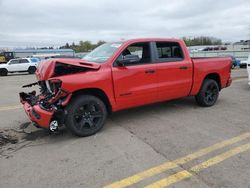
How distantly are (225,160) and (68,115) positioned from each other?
2721mm

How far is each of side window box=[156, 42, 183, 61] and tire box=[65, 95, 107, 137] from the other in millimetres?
1971

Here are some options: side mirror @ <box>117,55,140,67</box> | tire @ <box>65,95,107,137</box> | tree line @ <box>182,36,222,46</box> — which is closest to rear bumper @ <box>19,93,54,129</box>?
tire @ <box>65,95,107,137</box>

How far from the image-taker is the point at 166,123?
5910 millimetres

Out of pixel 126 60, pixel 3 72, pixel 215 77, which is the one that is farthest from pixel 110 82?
pixel 3 72

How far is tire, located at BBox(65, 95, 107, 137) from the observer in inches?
197

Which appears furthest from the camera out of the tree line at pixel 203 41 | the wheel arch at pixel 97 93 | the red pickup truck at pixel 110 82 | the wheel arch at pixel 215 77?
the tree line at pixel 203 41

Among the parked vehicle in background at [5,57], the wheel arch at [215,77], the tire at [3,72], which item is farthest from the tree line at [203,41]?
the wheel arch at [215,77]

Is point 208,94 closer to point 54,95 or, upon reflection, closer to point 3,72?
point 54,95

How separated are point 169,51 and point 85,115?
8.83ft

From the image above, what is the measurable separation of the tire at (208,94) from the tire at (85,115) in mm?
2997

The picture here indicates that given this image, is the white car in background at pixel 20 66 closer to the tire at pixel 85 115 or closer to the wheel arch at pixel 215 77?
the wheel arch at pixel 215 77

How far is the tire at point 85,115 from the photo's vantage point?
5.01m

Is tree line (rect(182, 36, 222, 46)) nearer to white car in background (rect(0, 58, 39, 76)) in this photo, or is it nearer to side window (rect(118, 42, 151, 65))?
white car in background (rect(0, 58, 39, 76))

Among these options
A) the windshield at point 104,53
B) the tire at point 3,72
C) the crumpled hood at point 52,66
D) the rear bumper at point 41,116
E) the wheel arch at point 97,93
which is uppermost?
the windshield at point 104,53
